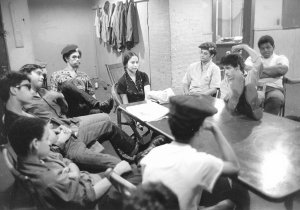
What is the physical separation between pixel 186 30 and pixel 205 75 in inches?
65.7

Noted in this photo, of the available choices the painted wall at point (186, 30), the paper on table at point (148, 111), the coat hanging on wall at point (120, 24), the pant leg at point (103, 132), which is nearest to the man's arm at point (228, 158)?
the paper on table at point (148, 111)

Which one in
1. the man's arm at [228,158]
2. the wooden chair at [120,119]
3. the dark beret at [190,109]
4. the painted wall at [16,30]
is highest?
the painted wall at [16,30]

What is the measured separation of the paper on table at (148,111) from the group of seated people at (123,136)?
7.7 inches

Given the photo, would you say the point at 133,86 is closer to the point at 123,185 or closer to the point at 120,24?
the point at 123,185

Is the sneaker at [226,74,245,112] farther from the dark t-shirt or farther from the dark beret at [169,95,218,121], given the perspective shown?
the dark t-shirt

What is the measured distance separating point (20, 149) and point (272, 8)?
5.92 m

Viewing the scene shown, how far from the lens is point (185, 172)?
1203 millimetres

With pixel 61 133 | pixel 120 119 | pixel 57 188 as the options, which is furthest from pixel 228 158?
pixel 120 119

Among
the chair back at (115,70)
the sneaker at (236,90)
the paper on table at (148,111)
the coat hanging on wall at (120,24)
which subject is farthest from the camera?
the coat hanging on wall at (120,24)

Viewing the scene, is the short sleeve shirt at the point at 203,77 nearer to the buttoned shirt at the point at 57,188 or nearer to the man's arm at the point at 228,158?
the man's arm at the point at 228,158

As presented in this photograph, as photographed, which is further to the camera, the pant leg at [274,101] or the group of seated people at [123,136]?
the pant leg at [274,101]

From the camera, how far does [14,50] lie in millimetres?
5426

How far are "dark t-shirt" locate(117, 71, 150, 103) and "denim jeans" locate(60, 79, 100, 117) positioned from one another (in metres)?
0.35

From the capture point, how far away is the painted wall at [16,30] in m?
5.32
